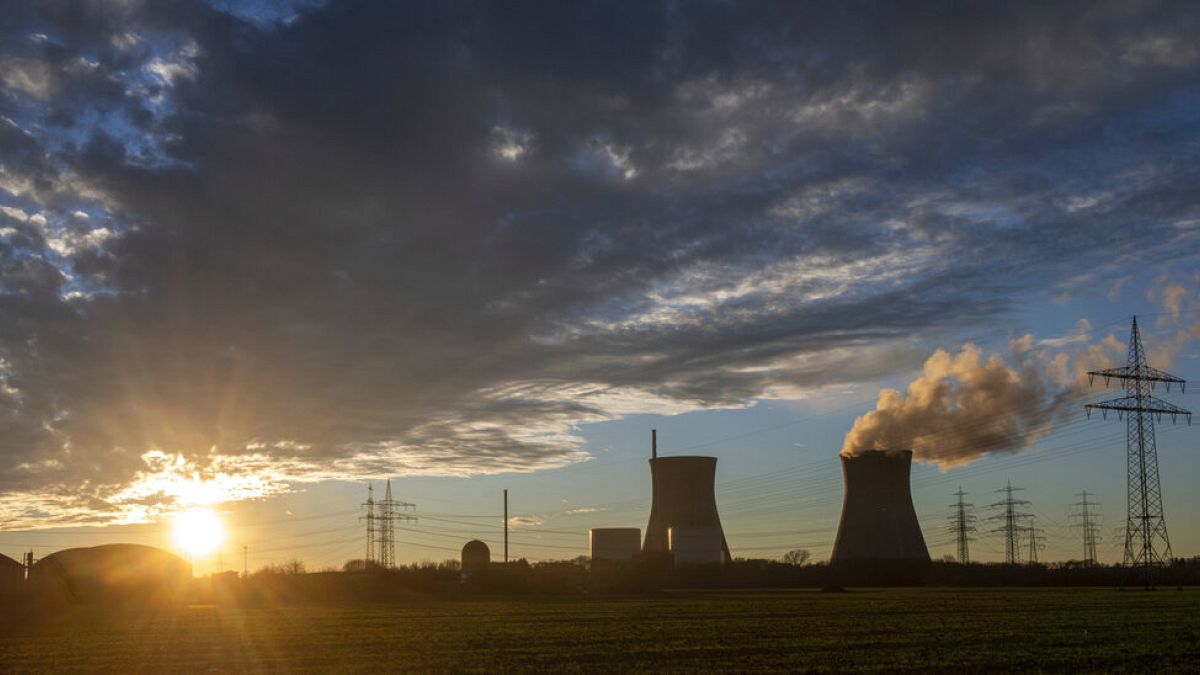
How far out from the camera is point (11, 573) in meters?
58.1

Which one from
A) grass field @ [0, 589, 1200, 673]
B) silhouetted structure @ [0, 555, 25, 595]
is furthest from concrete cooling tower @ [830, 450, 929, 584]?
silhouetted structure @ [0, 555, 25, 595]

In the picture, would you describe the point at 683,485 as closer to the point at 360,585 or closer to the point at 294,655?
A: the point at 360,585

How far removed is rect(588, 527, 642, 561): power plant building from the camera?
8838 cm

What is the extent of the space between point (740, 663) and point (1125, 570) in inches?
2504

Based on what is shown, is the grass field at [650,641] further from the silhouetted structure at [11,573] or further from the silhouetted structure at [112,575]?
the silhouetted structure at [11,573]

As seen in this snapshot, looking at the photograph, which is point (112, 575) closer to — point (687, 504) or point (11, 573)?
point (11, 573)

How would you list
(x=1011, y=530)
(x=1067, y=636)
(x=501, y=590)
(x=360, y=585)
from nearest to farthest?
(x=1067, y=636)
(x=360, y=585)
(x=501, y=590)
(x=1011, y=530)

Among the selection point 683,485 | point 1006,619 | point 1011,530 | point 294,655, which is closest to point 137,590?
point 683,485

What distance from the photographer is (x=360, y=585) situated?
207 feet

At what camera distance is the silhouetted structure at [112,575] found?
179ft

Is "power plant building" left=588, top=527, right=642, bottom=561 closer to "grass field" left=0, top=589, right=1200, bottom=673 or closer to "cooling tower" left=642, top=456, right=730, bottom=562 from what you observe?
"cooling tower" left=642, top=456, right=730, bottom=562

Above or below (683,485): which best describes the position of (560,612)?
below

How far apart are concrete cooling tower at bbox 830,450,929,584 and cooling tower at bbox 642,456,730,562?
9670 millimetres

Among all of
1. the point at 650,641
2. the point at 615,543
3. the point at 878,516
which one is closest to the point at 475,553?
the point at 615,543
